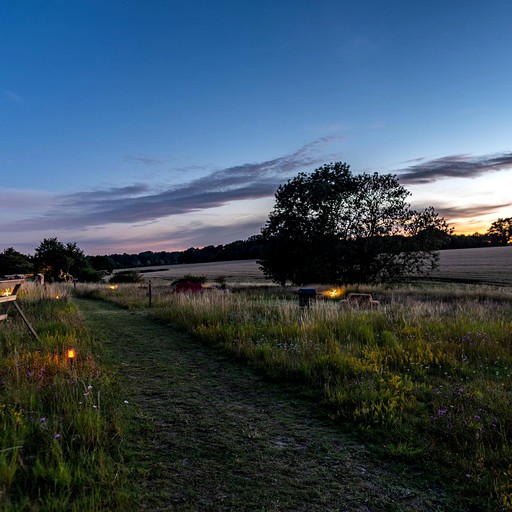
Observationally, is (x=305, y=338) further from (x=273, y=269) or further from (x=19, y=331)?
(x=273, y=269)

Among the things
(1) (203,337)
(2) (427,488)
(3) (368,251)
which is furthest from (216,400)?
(3) (368,251)

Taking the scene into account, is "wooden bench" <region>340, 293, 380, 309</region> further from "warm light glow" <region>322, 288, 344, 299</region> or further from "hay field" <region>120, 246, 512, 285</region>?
"hay field" <region>120, 246, 512, 285</region>

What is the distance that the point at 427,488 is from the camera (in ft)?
10.8

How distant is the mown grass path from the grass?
433mm

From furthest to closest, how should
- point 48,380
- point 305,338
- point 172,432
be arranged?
point 305,338 → point 48,380 → point 172,432

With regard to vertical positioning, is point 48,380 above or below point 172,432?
above

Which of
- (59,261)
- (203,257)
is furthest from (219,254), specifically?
(59,261)

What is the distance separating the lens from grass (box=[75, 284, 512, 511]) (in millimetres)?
3746

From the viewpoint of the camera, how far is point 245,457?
373 cm

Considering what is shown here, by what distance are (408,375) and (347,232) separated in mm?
30182

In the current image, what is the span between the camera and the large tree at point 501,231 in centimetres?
12207

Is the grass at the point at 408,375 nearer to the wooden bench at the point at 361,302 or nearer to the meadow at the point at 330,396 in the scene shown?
the meadow at the point at 330,396

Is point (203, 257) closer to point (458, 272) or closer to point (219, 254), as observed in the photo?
point (219, 254)

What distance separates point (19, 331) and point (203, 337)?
4452 millimetres
